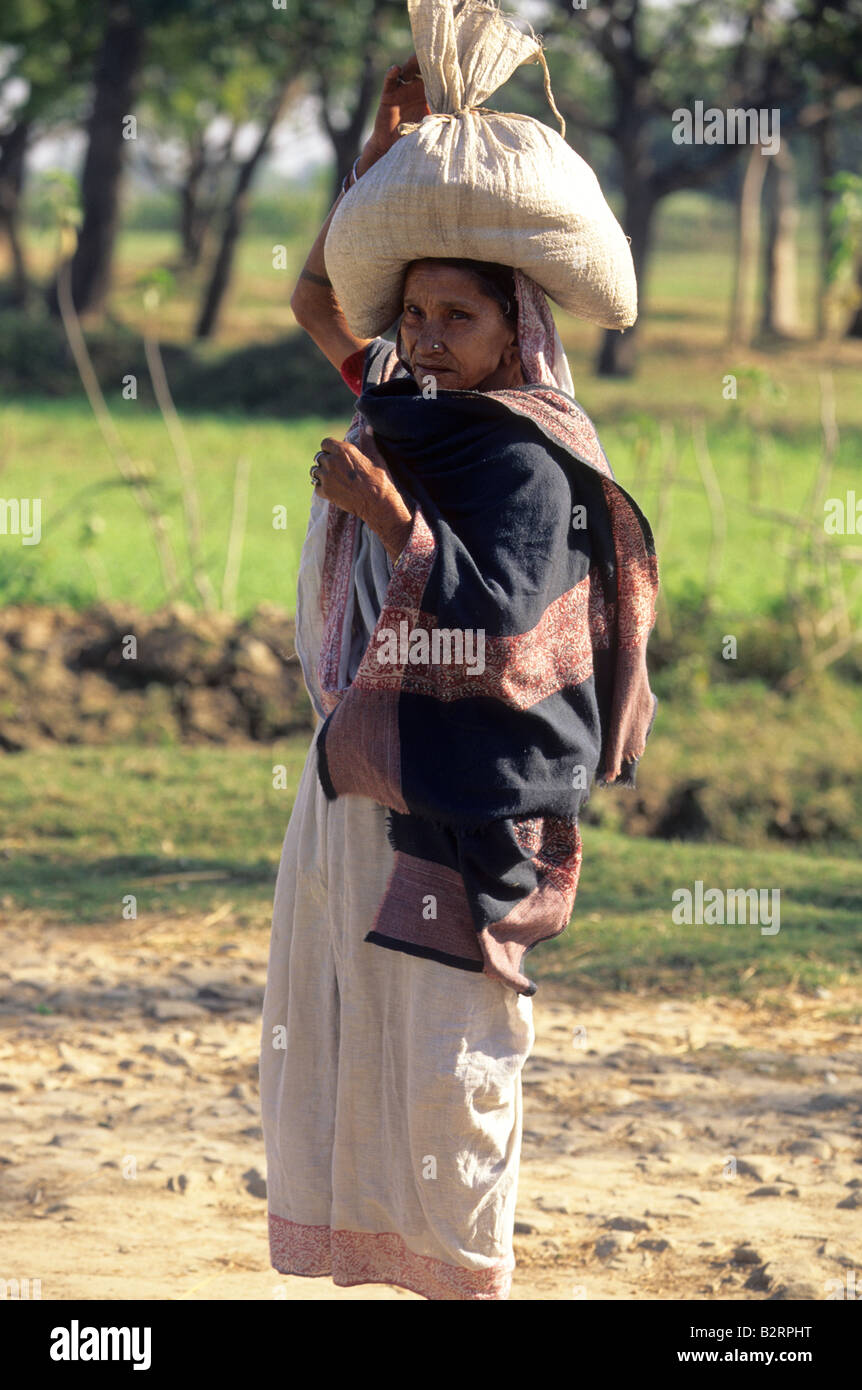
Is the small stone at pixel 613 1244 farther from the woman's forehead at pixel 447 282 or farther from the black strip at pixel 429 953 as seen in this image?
the woman's forehead at pixel 447 282

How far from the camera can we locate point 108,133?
19.8 meters

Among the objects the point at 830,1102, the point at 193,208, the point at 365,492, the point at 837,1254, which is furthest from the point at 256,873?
the point at 193,208

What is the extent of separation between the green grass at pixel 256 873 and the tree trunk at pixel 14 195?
20148 millimetres

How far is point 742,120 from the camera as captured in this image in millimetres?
18094

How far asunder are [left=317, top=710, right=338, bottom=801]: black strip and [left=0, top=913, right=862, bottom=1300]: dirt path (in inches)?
43.8

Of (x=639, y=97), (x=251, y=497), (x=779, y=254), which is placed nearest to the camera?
(x=251, y=497)

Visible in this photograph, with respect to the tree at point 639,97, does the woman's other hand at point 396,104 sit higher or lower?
lower

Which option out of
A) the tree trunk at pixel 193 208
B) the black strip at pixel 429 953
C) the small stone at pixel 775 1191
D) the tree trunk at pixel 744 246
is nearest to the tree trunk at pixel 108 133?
the tree trunk at pixel 744 246

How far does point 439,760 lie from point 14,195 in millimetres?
27306

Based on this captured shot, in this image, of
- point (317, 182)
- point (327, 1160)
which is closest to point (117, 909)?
point (327, 1160)

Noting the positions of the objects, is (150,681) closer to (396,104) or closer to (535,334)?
(396,104)

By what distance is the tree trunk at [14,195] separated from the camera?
25641 mm

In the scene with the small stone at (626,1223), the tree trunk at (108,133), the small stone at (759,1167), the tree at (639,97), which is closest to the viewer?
the small stone at (626,1223)

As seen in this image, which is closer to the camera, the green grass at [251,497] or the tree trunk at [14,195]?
the green grass at [251,497]
